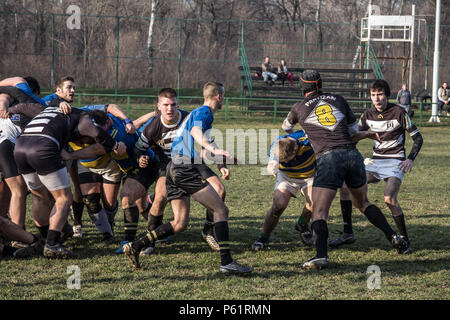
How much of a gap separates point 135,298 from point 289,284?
1.31m

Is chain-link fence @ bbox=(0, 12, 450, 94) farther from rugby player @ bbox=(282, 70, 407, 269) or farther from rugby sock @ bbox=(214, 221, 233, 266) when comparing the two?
rugby sock @ bbox=(214, 221, 233, 266)

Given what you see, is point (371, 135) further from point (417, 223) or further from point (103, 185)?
point (103, 185)

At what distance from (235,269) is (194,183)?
86 cm

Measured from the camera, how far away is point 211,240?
632cm

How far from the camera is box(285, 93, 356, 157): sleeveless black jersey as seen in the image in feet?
18.5

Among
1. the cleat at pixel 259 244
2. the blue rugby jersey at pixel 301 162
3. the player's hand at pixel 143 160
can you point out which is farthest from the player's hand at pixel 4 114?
the cleat at pixel 259 244

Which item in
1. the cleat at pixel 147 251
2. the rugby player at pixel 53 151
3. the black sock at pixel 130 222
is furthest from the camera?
the black sock at pixel 130 222

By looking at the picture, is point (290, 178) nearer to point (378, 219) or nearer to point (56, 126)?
point (378, 219)

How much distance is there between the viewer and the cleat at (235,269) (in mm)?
5219

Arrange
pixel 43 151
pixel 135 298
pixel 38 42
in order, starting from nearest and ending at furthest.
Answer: pixel 135 298 → pixel 43 151 → pixel 38 42

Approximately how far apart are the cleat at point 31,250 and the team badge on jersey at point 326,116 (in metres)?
3.03

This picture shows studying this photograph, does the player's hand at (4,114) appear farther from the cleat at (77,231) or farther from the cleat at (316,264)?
the cleat at (316,264)

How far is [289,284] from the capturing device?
5.00m
